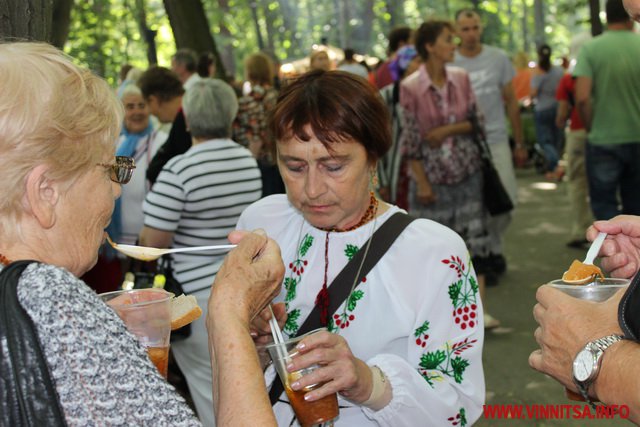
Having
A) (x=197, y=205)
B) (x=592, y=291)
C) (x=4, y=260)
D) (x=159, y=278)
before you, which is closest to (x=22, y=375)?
(x=4, y=260)

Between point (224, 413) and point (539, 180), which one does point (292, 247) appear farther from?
point (539, 180)

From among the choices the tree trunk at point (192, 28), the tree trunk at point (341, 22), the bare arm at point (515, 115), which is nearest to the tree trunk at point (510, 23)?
the tree trunk at point (341, 22)

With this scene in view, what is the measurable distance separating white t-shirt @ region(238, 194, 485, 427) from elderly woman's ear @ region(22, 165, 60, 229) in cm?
116

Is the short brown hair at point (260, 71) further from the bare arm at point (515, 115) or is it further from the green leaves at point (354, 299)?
the green leaves at point (354, 299)

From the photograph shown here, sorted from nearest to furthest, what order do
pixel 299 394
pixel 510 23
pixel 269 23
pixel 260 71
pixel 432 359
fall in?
pixel 299 394
pixel 432 359
pixel 260 71
pixel 269 23
pixel 510 23

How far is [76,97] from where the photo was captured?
1783 millimetres

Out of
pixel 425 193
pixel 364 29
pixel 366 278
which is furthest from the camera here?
pixel 364 29

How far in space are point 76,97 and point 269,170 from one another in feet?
13.9

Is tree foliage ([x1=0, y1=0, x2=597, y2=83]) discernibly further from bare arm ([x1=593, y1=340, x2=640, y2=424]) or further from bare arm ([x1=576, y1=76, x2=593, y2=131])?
bare arm ([x1=593, y1=340, x2=640, y2=424])

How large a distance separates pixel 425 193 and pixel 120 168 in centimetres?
449

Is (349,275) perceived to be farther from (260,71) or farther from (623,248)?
(260,71)

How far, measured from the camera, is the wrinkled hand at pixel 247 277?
1998 mm

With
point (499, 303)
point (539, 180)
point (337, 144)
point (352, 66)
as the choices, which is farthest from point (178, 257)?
point (539, 180)

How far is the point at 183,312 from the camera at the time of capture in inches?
87.8
